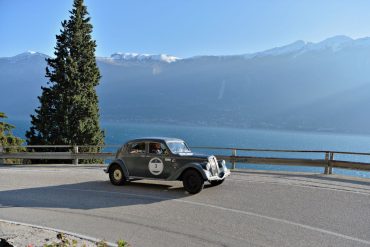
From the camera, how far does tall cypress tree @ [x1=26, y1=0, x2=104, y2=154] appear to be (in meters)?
31.9

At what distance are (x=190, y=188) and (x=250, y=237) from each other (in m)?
4.06

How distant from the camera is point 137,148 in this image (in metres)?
11.5

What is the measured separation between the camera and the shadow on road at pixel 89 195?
902 centimetres

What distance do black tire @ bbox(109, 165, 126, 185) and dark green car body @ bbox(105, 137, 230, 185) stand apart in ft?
0.36

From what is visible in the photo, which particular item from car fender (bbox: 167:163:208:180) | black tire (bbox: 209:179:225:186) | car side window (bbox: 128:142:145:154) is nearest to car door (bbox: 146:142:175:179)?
car fender (bbox: 167:163:208:180)

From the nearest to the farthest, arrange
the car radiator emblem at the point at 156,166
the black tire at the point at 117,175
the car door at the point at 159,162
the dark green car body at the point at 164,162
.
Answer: the dark green car body at the point at 164,162
the car door at the point at 159,162
the car radiator emblem at the point at 156,166
the black tire at the point at 117,175

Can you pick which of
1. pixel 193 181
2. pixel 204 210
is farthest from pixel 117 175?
pixel 204 210

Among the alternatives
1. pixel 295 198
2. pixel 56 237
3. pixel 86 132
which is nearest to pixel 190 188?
pixel 295 198

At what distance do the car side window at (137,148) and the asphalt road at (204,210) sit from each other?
3.64 ft

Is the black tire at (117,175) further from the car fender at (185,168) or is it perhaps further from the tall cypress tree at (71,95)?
the tall cypress tree at (71,95)

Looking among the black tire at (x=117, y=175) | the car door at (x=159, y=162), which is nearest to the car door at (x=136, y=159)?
the car door at (x=159, y=162)

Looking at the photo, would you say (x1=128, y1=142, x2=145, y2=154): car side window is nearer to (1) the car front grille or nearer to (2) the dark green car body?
(2) the dark green car body

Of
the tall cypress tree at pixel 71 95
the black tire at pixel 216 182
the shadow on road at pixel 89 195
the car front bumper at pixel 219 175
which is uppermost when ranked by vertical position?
the tall cypress tree at pixel 71 95

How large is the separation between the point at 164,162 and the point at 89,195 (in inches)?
92.0
